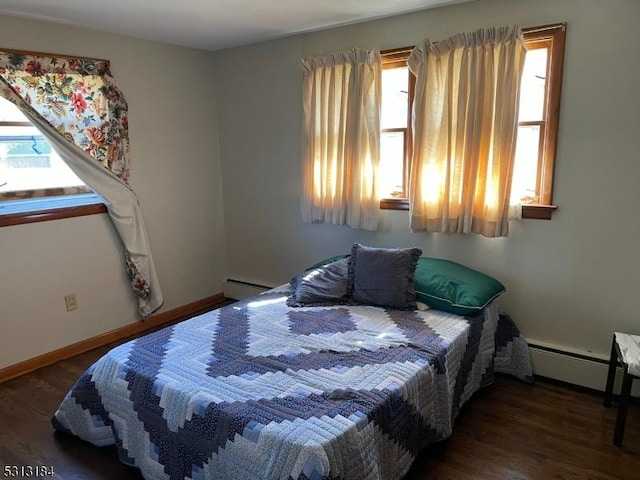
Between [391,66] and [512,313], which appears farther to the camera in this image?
[391,66]

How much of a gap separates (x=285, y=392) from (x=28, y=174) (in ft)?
7.63

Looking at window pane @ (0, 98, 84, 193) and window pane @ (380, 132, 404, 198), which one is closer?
window pane @ (0, 98, 84, 193)

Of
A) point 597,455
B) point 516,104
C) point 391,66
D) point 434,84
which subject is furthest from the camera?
point 391,66

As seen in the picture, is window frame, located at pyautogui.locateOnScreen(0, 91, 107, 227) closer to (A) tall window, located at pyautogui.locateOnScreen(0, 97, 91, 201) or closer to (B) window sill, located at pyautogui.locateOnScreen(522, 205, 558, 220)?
(A) tall window, located at pyautogui.locateOnScreen(0, 97, 91, 201)

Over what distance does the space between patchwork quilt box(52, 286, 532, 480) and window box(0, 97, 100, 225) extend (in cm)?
139

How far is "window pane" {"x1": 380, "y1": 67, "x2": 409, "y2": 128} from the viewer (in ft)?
9.93

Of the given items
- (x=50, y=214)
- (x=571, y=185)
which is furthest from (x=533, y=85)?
(x=50, y=214)

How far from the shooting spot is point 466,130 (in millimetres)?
2707

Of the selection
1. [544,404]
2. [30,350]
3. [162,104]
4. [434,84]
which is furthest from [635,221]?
[30,350]

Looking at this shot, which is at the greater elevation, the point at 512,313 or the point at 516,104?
the point at 516,104

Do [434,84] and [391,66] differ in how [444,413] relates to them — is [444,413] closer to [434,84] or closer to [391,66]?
[434,84]

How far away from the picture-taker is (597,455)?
2.08m

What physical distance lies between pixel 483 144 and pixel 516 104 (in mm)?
270

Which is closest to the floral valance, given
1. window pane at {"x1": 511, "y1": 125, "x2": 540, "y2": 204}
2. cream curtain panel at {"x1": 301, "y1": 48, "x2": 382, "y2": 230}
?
cream curtain panel at {"x1": 301, "y1": 48, "x2": 382, "y2": 230}
